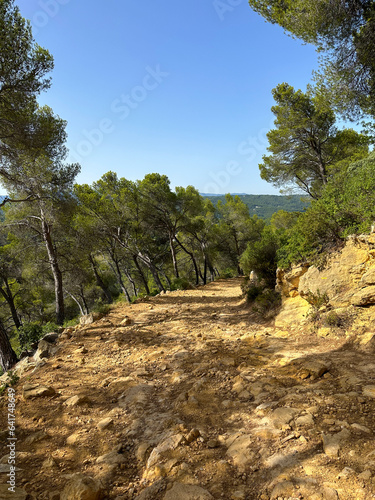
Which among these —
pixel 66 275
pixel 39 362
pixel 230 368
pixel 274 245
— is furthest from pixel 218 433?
pixel 66 275

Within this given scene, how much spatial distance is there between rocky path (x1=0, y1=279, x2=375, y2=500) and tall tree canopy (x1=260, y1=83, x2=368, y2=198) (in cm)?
1194

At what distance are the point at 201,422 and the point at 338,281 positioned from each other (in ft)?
13.5

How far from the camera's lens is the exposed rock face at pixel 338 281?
15.9 feet

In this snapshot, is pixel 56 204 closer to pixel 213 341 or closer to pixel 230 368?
pixel 213 341

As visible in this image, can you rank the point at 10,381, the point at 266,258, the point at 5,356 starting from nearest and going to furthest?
the point at 10,381, the point at 5,356, the point at 266,258

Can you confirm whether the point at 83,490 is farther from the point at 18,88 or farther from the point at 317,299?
the point at 18,88

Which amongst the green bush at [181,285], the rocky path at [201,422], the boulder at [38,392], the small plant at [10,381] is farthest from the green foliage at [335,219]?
the green bush at [181,285]

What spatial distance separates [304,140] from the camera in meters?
14.2

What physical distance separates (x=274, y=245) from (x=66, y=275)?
12.9m

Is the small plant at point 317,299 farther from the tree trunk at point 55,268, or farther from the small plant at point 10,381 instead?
the tree trunk at point 55,268

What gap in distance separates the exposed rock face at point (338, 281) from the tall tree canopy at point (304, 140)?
9.08m

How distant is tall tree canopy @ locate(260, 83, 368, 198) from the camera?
13672mm

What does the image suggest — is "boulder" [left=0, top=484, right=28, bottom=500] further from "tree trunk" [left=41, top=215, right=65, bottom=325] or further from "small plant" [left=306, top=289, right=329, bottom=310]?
"tree trunk" [left=41, top=215, right=65, bottom=325]

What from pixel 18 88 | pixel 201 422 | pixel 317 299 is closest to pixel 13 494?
pixel 201 422
